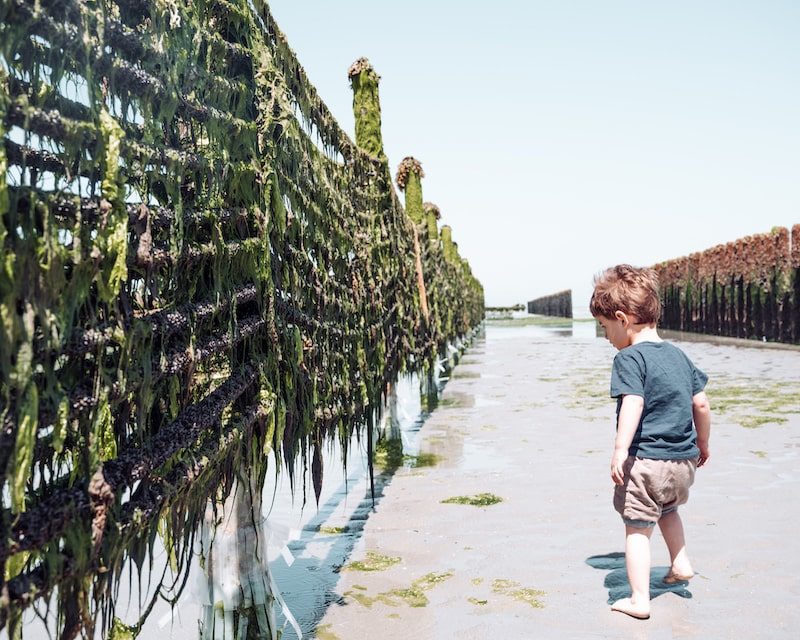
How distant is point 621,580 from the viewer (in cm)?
396

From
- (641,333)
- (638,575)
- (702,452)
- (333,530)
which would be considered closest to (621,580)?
(638,575)

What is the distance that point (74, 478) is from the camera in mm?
1854

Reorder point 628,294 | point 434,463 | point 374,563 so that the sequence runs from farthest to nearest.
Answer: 1. point 434,463
2. point 374,563
3. point 628,294

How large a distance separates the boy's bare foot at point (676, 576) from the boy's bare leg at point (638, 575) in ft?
1.07

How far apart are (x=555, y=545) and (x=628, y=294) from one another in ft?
5.47

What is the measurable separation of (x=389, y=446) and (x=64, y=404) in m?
6.16

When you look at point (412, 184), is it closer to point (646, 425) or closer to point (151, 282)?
point (646, 425)

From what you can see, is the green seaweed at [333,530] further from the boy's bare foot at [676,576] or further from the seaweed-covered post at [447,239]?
the seaweed-covered post at [447,239]

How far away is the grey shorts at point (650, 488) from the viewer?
357 cm

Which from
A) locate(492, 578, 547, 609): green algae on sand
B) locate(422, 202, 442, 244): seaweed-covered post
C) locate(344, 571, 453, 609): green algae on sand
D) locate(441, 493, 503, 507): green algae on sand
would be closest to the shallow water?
locate(344, 571, 453, 609): green algae on sand

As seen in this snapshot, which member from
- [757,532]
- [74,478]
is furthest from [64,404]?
[757,532]

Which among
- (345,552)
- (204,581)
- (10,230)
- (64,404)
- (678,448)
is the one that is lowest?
(345,552)

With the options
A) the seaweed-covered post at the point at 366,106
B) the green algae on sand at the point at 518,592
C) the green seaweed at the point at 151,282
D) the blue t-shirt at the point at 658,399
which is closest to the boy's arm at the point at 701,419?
the blue t-shirt at the point at 658,399

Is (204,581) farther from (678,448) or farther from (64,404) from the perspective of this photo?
(678,448)
